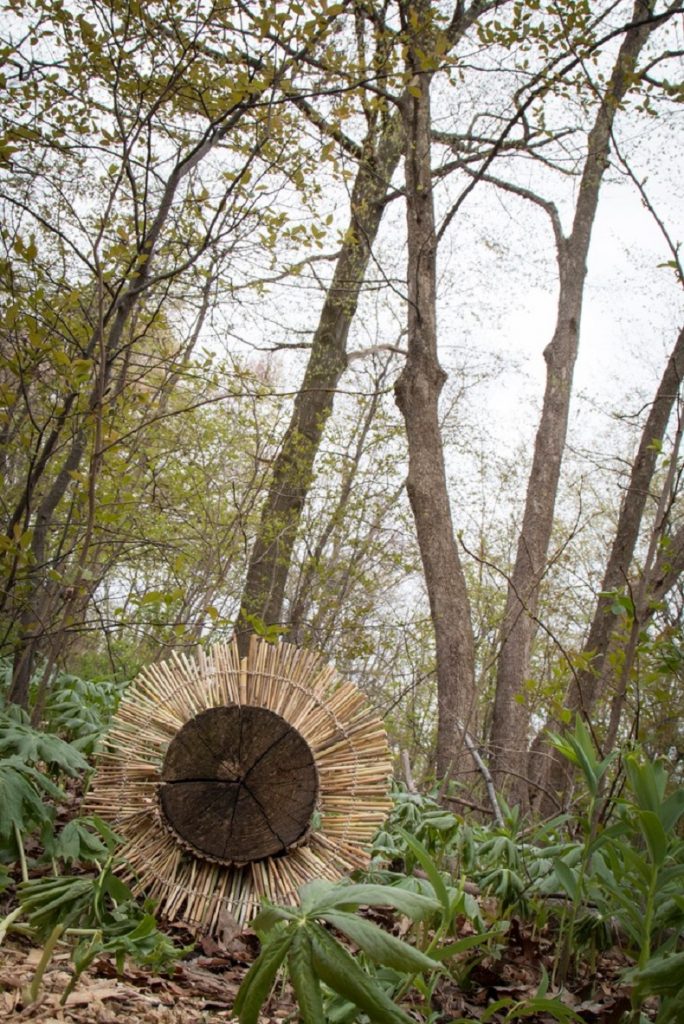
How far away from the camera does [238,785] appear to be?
2.74 meters

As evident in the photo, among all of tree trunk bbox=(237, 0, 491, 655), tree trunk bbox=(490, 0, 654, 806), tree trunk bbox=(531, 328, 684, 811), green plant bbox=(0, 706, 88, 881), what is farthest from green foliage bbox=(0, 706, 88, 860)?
tree trunk bbox=(490, 0, 654, 806)

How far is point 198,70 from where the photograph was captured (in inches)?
129

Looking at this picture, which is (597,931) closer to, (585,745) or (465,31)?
(585,745)

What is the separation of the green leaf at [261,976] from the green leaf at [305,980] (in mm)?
14

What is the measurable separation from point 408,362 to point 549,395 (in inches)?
91.9

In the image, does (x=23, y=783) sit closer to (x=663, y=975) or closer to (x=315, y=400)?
(x=663, y=975)

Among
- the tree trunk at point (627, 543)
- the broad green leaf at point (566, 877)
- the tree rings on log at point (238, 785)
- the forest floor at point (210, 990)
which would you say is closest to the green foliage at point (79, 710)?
the tree rings on log at point (238, 785)

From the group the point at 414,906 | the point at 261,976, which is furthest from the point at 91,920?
the point at 414,906

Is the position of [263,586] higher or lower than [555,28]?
lower

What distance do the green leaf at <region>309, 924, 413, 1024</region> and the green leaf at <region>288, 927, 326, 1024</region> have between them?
0.01 m

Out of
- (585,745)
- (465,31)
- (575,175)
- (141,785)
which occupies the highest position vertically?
(575,175)

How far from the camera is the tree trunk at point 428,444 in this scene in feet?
20.1

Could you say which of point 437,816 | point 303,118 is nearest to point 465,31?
point 303,118

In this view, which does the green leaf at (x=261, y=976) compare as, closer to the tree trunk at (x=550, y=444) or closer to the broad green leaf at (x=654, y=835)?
the broad green leaf at (x=654, y=835)
